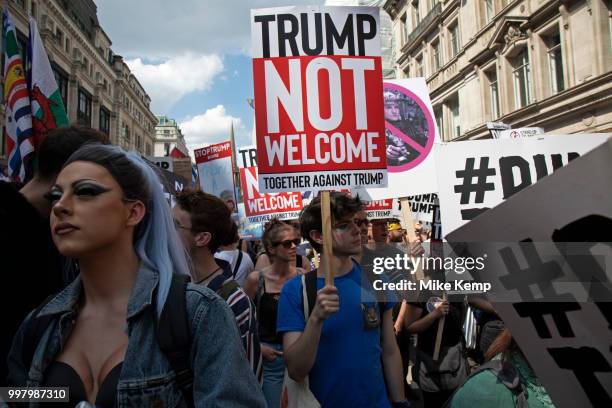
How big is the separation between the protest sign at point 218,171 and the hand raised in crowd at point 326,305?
6759 millimetres

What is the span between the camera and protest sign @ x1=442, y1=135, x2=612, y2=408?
4.26 feet

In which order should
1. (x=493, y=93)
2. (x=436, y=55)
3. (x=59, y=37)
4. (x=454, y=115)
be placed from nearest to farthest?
(x=493, y=93), (x=454, y=115), (x=436, y=55), (x=59, y=37)

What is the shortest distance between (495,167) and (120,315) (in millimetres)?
2899

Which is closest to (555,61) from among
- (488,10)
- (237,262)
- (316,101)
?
(488,10)

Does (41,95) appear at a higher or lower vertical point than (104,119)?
lower

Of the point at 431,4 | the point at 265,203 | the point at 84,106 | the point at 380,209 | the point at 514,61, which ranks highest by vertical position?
the point at 431,4

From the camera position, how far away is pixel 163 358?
4.47 feet

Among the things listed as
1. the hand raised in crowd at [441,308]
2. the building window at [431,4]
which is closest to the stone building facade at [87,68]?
the building window at [431,4]

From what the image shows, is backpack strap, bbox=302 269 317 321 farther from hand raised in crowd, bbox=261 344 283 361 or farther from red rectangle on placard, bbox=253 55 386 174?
hand raised in crowd, bbox=261 344 283 361

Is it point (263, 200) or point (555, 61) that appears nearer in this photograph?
point (263, 200)

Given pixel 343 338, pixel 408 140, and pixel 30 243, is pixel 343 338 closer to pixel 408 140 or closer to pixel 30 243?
pixel 30 243

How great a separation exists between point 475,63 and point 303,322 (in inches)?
898

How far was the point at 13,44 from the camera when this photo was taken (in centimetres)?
360

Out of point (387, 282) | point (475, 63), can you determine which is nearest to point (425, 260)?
point (387, 282)
